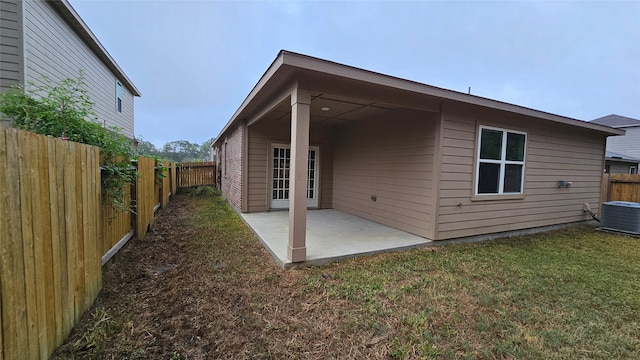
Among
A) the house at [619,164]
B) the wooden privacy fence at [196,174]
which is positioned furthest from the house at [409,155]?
the house at [619,164]

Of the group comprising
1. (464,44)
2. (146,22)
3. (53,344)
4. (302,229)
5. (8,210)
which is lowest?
(53,344)

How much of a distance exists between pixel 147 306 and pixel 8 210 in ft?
5.28

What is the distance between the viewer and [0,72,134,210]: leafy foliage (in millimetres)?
2438

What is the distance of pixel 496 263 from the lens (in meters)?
3.97

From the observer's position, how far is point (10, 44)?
4.67 metres

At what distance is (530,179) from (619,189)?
212 inches

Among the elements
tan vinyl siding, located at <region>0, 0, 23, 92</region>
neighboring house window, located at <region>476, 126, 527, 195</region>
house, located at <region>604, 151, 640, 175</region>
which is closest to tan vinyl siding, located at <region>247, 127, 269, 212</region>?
tan vinyl siding, located at <region>0, 0, 23, 92</region>

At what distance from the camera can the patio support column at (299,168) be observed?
3.49m

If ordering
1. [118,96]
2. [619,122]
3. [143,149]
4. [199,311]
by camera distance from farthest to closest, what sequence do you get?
[143,149]
[619,122]
[118,96]
[199,311]

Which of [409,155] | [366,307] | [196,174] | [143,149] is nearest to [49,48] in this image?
[196,174]

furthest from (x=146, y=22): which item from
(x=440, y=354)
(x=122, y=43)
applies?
(x=440, y=354)

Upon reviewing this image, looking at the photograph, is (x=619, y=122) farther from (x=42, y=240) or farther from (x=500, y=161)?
(x=42, y=240)

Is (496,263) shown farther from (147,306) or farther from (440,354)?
(147,306)

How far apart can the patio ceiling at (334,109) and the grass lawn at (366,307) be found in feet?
8.50
